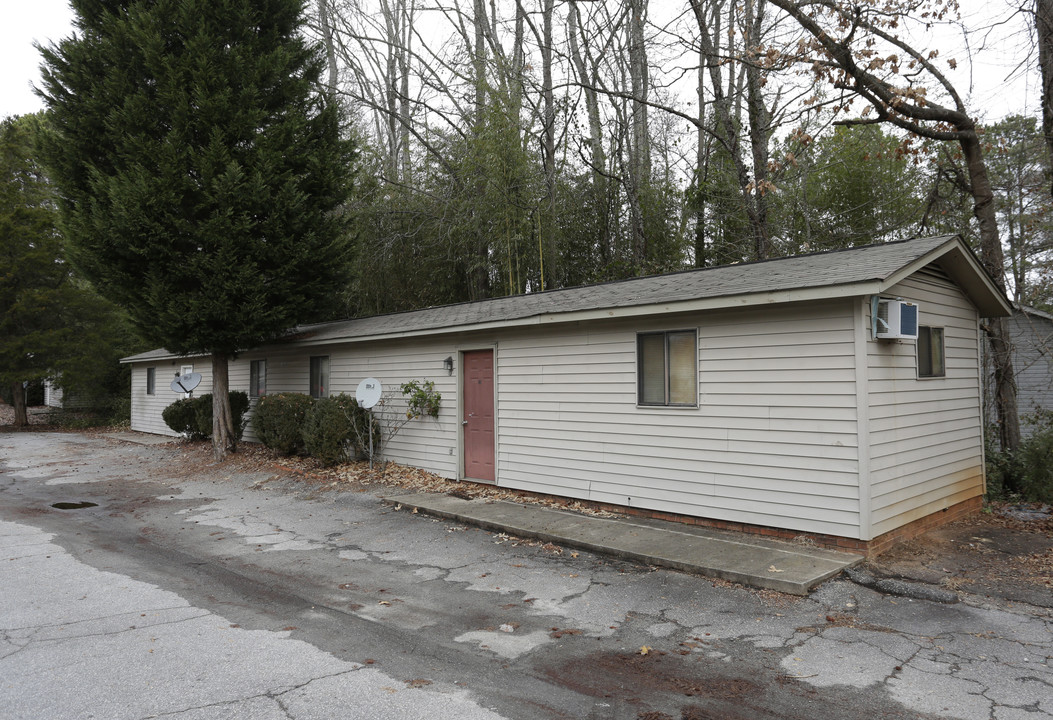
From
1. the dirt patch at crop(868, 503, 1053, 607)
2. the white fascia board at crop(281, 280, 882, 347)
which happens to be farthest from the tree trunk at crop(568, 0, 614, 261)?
the dirt patch at crop(868, 503, 1053, 607)

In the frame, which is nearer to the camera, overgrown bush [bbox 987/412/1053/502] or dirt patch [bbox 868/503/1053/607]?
dirt patch [bbox 868/503/1053/607]

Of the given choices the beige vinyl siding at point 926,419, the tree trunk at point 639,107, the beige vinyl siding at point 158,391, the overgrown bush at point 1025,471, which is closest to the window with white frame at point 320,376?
the beige vinyl siding at point 158,391

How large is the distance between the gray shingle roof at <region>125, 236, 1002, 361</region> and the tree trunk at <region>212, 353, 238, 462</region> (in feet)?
12.1

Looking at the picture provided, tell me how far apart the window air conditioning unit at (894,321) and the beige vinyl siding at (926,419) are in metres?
0.15

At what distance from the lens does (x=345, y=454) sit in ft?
39.3

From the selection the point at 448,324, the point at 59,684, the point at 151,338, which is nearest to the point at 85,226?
the point at 151,338

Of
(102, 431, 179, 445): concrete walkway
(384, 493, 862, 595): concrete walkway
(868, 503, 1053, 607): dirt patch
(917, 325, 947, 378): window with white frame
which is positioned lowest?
(868, 503, 1053, 607): dirt patch

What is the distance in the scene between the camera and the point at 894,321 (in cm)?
644

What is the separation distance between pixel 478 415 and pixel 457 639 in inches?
227

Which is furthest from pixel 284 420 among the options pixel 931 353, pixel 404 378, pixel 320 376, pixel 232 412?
pixel 931 353

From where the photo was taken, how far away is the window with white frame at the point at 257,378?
15.6 m

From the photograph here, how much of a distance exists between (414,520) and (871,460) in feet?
17.3

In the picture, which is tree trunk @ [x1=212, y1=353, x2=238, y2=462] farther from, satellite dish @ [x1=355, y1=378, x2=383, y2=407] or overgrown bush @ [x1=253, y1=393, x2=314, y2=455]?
satellite dish @ [x1=355, y1=378, x2=383, y2=407]

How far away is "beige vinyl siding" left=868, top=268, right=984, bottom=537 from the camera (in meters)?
6.39
